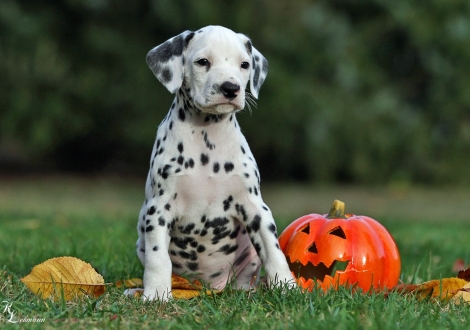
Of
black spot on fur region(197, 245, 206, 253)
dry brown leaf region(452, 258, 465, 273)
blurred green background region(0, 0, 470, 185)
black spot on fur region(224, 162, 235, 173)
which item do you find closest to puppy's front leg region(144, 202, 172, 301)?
black spot on fur region(197, 245, 206, 253)

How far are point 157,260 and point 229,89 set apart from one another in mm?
999

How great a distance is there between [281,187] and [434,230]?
18.5 ft

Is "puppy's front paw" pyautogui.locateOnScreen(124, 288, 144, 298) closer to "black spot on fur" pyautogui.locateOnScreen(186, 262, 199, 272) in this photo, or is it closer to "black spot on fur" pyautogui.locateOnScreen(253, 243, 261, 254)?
"black spot on fur" pyautogui.locateOnScreen(186, 262, 199, 272)

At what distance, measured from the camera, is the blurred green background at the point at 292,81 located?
1253cm

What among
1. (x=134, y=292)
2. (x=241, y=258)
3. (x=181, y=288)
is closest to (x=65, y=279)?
(x=134, y=292)

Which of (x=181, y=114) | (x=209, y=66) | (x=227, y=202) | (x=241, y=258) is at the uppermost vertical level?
(x=209, y=66)

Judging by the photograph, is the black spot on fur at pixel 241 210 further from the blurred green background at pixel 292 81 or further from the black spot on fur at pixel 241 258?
the blurred green background at pixel 292 81

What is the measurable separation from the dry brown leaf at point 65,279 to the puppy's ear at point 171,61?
3.69ft

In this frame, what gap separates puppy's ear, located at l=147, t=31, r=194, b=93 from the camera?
379 cm

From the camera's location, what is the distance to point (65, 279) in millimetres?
3709

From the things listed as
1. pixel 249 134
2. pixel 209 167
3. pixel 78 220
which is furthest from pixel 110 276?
pixel 249 134

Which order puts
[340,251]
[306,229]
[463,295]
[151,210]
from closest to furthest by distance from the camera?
[463,295] → [151,210] → [340,251] → [306,229]

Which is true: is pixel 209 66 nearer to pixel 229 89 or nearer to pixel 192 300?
pixel 229 89

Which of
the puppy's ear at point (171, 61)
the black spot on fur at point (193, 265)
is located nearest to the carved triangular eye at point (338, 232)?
the black spot on fur at point (193, 265)
